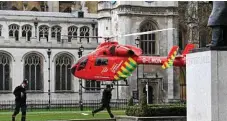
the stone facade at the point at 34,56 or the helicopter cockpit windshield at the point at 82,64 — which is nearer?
the helicopter cockpit windshield at the point at 82,64

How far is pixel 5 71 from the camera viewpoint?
63.5 meters

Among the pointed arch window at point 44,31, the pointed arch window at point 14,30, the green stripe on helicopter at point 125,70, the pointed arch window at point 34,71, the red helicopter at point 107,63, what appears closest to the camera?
the red helicopter at point 107,63

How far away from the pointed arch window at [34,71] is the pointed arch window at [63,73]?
1.72 m

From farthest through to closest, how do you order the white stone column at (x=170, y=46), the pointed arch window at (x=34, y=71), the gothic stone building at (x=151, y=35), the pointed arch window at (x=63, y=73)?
the pointed arch window at (x=63, y=73)
the white stone column at (x=170, y=46)
the pointed arch window at (x=34, y=71)
the gothic stone building at (x=151, y=35)

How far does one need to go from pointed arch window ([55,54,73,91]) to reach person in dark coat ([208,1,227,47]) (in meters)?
48.8

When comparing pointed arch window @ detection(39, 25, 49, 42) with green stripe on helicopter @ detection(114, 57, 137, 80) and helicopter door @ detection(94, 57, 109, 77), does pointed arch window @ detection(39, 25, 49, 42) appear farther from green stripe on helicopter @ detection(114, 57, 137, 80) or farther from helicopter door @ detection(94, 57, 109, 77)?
helicopter door @ detection(94, 57, 109, 77)

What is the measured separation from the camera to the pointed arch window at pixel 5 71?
62.9 m

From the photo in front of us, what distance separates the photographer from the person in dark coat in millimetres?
16703

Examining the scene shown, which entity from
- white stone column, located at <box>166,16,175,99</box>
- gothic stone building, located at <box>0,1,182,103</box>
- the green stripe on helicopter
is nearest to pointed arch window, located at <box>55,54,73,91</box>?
gothic stone building, located at <box>0,1,182,103</box>

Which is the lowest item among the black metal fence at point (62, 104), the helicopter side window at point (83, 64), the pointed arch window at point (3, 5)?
the black metal fence at point (62, 104)

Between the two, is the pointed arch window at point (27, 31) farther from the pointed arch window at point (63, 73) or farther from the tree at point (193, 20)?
the tree at point (193, 20)

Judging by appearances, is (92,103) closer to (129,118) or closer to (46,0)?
(46,0)

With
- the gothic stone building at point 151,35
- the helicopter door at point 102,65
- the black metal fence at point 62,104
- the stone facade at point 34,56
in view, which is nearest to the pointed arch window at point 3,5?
the stone facade at point 34,56

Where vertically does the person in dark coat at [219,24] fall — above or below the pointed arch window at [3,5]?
below
